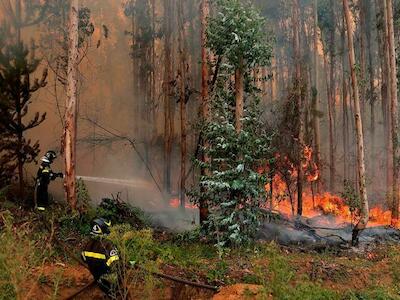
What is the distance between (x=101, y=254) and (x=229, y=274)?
11.3ft

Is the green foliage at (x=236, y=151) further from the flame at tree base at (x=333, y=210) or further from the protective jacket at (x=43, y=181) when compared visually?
the flame at tree base at (x=333, y=210)

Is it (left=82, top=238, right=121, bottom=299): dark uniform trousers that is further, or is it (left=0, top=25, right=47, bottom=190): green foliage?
(left=0, top=25, right=47, bottom=190): green foliage

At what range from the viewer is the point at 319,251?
542 inches

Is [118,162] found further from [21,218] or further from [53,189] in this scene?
[21,218]

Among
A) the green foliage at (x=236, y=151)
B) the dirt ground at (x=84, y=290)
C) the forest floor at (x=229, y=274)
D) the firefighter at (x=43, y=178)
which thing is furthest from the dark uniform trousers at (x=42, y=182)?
the green foliage at (x=236, y=151)

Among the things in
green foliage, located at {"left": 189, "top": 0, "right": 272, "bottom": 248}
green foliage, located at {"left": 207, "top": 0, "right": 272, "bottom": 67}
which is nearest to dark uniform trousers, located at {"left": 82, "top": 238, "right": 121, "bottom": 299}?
green foliage, located at {"left": 189, "top": 0, "right": 272, "bottom": 248}

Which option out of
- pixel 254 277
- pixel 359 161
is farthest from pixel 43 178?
pixel 359 161

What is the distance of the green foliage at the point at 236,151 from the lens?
11883 millimetres

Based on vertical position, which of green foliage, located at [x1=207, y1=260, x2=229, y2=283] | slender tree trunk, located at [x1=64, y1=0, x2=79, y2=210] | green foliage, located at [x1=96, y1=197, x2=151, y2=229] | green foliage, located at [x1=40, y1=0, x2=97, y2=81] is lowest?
green foliage, located at [x1=207, y1=260, x2=229, y2=283]

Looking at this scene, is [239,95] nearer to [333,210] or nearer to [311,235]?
[311,235]

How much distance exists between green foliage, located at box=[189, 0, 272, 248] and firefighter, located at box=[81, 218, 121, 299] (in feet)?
15.0

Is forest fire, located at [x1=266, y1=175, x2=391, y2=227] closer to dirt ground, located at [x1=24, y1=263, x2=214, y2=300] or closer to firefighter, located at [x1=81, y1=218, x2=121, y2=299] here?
dirt ground, located at [x1=24, y1=263, x2=214, y2=300]

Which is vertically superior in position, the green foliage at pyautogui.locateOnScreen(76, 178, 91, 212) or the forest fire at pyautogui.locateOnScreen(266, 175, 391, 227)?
the green foliage at pyautogui.locateOnScreen(76, 178, 91, 212)

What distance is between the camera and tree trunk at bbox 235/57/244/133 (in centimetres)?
1232
